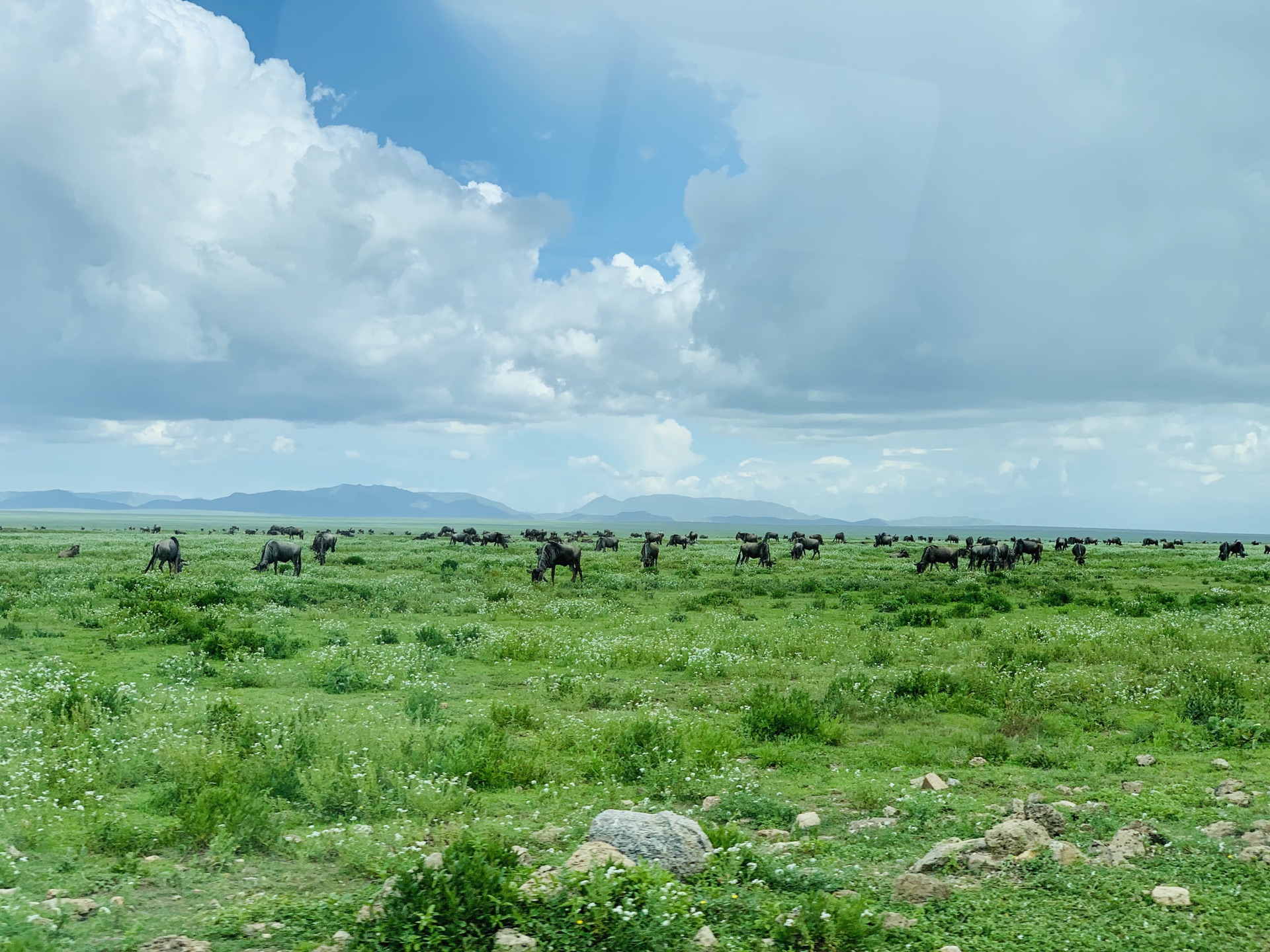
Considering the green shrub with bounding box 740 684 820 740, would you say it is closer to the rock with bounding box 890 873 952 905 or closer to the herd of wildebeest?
the rock with bounding box 890 873 952 905

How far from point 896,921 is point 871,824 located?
247 centimetres

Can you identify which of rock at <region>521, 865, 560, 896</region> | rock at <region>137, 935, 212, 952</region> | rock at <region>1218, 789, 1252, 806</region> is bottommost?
rock at <region>137, 935, 212, 952</region>

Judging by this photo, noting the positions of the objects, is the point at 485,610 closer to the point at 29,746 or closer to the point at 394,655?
the point at 394,655

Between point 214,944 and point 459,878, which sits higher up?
point 459,878

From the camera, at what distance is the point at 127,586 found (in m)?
30.6

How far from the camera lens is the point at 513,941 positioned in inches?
250

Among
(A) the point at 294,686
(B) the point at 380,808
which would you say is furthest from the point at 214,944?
(A) the point at 294,686

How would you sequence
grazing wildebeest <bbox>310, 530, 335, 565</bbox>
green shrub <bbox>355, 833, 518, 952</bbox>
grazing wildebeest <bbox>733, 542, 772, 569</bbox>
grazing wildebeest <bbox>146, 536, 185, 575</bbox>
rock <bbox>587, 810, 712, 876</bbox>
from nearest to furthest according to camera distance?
green shrub <bbox>355, 833, 518, 952</bbox> → rock <bbox>587, 810, 712, 876</bbox> → grazing wildebeest <bbox>146, 536, 185, 575</bbox> → grazing wildebeest <bbox>310, 530, 335, 565</bbox> → grazing wildebeest <bbox>733, 542, 772, 569</bbox>

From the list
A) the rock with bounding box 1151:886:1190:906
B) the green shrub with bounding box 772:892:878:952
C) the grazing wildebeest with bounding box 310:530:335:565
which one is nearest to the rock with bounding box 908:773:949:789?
the rock with bounding box 1151:886:1190:906

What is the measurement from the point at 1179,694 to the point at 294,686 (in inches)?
671

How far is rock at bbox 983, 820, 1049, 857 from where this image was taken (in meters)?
8.09

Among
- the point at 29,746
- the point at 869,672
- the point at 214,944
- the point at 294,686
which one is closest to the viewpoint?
the point at 214,944

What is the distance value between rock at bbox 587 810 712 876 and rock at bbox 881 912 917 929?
172 centimetres

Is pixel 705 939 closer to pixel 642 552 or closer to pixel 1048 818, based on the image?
pixel 1048 818
